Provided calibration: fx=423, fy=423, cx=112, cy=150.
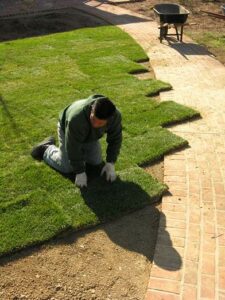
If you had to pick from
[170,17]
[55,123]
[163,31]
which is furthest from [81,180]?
[163,31]

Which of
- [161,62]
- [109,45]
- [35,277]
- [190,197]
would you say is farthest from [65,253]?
[109,45]

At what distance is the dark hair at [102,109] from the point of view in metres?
4.97

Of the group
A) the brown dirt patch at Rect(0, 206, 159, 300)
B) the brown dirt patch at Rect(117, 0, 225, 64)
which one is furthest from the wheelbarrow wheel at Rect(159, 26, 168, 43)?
the brown dirt patch at Rect(0, 206, 159, 300)

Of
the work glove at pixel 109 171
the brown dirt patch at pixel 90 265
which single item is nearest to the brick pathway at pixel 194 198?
the brown dirt patch at pixel 90 265

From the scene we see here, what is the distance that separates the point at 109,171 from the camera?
20.1ft

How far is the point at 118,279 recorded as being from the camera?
15.6 feet

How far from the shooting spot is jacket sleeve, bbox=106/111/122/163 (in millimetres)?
5570

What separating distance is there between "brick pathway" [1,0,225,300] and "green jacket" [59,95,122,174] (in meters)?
1.16

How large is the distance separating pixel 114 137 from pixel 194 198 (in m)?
1.47

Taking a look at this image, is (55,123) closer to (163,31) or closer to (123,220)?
(123,220)

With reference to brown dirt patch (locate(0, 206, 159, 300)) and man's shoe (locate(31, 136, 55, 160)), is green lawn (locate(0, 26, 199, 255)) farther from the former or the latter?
brown dirt patch (locate(0, 206, 159, 300))

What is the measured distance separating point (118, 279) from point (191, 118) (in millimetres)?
4529

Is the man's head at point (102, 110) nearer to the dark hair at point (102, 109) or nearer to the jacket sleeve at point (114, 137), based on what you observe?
the dark hair at point (102, 109)

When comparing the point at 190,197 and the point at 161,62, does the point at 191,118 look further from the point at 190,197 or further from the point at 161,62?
the point at 161,62
